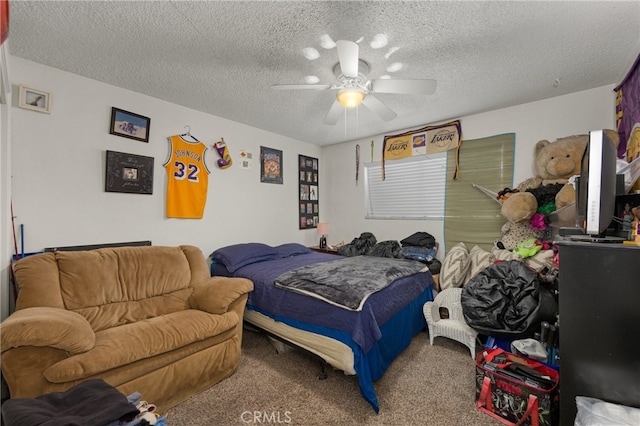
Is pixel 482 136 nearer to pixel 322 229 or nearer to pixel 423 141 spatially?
pixel 423 141

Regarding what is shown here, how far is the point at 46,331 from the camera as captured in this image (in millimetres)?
1363

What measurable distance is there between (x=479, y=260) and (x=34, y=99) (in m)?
4.38

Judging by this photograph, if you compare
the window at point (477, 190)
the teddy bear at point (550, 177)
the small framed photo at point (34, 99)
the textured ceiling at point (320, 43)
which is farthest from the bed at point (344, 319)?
the small framed photo at point (34, 99)

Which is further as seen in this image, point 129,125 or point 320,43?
point 129,125

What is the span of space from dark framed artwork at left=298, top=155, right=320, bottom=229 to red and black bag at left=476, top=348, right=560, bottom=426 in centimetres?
316

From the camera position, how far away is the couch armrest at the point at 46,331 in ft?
4.22

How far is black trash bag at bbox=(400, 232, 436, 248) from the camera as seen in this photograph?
3404 millimetres

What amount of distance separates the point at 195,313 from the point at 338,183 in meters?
3.19

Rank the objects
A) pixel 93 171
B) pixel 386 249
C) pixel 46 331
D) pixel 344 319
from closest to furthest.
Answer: pixel 46 331
pixel 344 319
pixel 93 171
pixel 386 249

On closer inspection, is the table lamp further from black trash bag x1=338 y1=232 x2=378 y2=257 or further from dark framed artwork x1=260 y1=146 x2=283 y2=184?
dark framed artwork x1=260 y1=146 x2=283 y2=184

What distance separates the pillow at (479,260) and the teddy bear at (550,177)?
443 millimetres

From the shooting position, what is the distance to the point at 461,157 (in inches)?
130

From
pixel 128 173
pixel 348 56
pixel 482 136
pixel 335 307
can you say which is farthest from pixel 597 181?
pixel 128 173

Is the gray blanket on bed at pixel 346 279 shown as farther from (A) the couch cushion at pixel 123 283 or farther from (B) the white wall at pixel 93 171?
(B) the white wall at pixel 93 171
